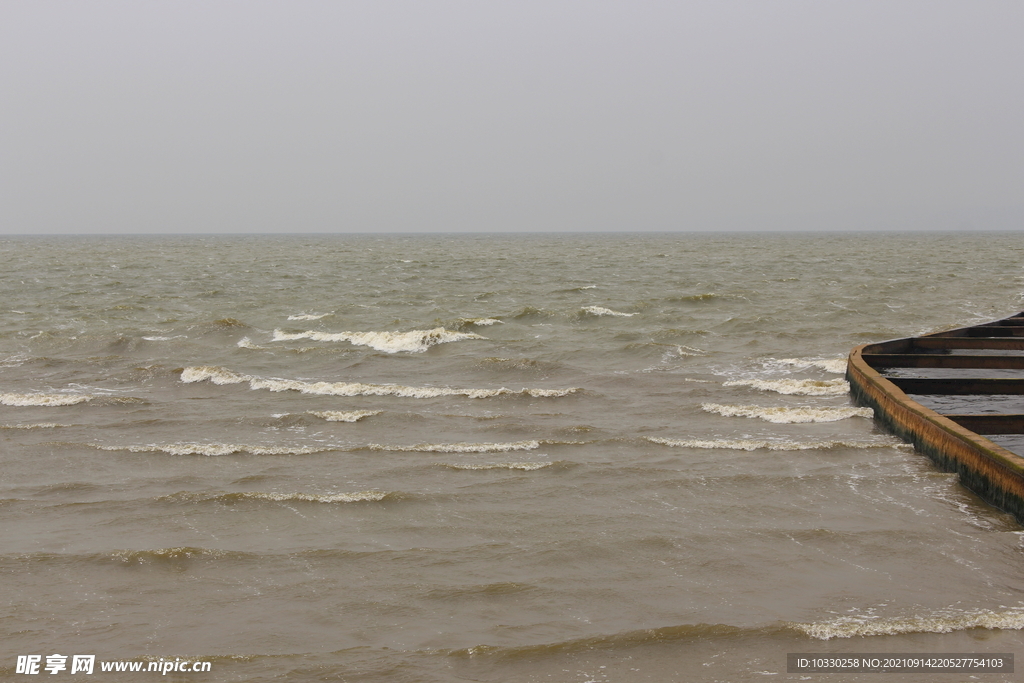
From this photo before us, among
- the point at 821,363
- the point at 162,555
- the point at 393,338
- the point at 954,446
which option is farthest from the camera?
the point at 393,338

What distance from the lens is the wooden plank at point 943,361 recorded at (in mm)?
11883

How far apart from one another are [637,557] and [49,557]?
449 centimetres

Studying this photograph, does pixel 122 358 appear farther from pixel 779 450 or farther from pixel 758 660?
pixel 758 660

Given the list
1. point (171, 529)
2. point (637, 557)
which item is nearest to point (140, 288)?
point (171, 529)

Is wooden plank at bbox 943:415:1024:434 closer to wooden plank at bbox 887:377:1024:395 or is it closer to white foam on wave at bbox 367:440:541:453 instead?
wooden plank at bbox 887:377:1024:395

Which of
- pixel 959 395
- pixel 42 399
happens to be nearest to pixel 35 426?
pixel 42 399

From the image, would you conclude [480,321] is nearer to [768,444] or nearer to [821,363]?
[821,363]

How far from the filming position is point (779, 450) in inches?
344

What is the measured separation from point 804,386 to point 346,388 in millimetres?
7240

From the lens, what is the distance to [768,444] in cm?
897

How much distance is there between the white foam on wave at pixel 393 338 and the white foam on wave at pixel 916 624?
12.9 m

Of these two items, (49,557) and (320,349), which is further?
(320,349)

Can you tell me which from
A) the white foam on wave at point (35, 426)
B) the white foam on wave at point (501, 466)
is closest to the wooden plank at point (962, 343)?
the white foam on wave at point (501, 466)

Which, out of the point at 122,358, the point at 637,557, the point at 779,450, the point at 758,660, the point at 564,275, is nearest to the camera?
the point at 758,660
